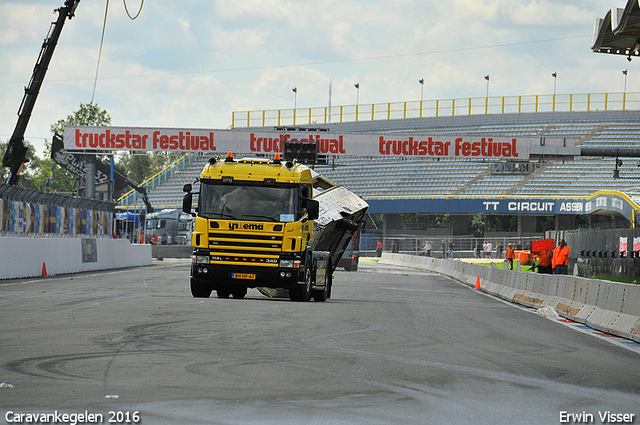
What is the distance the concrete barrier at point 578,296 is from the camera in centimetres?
1398

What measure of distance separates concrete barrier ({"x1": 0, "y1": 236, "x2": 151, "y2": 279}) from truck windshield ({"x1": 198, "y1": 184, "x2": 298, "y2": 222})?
10.6 m


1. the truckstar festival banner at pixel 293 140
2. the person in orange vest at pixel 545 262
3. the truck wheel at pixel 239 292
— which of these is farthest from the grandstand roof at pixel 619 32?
the truckstar festival banner at pixel 293 140

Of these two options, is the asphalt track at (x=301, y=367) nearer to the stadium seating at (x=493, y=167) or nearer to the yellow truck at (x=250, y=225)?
the yellow truck at (x=250, y=225)

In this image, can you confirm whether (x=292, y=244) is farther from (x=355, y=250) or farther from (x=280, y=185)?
(x=355, y=250)

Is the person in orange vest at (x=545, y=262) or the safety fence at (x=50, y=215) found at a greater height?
the safety fence at (x=50, y=215)

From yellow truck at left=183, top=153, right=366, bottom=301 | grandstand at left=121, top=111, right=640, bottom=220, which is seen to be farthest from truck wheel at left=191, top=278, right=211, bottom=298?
grandstand at left=121, top=111, right=640, bottom=220

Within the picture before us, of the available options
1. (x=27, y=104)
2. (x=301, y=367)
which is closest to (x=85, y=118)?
(x=27, y=104)

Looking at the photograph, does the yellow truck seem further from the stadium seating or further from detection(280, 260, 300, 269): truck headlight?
the stadium seating

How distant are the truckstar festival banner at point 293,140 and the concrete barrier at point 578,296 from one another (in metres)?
16.5

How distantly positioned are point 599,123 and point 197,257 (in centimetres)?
5898

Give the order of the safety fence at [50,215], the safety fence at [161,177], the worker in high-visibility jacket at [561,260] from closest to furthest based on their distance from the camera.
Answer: the worker in high-visibility jacket at [561,260]
the safety fence at [50,215]
the safety fence at [161,177]

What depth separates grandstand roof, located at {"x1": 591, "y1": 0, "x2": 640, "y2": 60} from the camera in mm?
20020

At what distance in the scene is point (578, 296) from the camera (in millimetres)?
17594

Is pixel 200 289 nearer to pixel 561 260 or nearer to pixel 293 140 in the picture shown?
pixel 561 260
